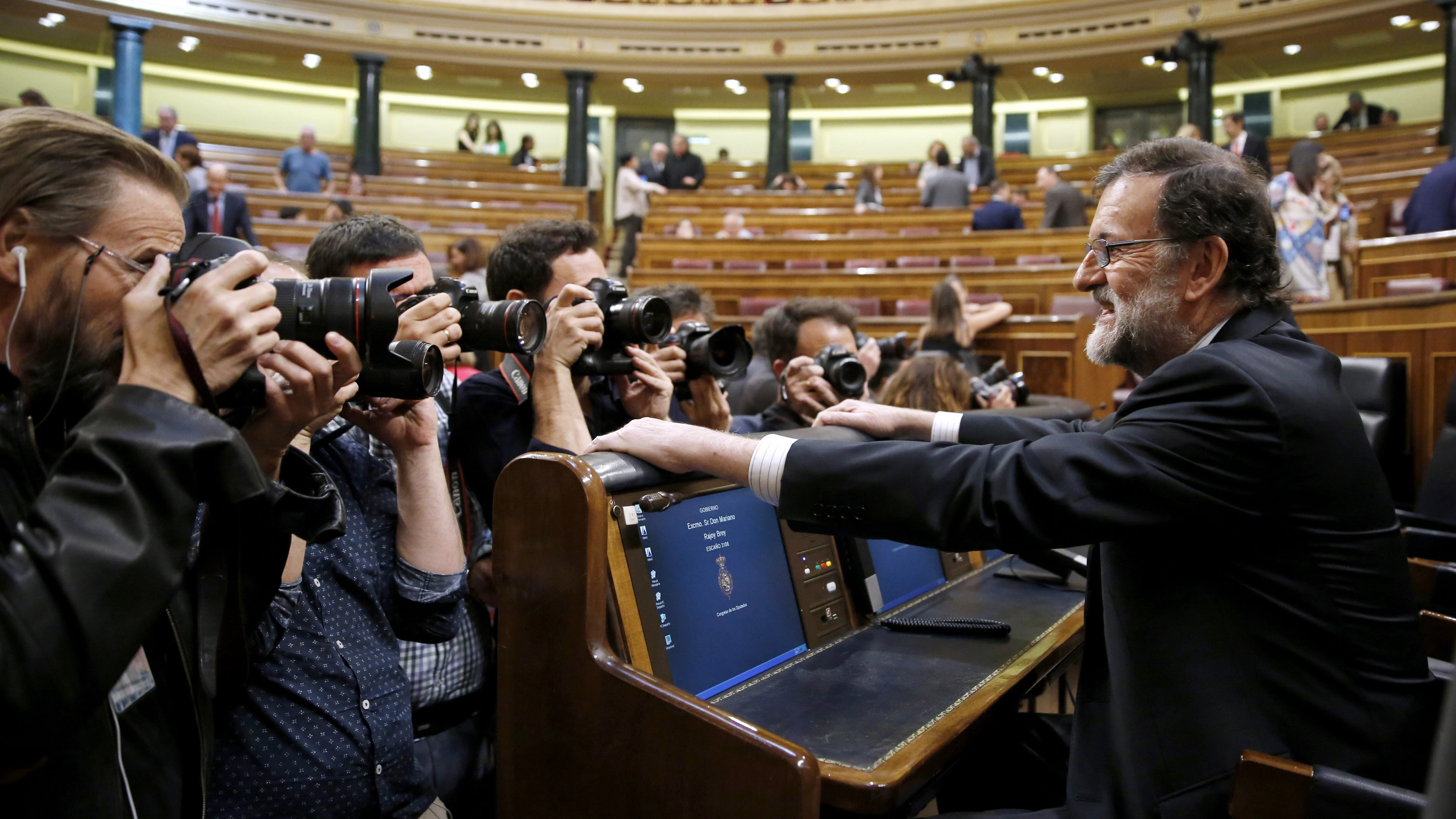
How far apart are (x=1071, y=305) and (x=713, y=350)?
177 inches

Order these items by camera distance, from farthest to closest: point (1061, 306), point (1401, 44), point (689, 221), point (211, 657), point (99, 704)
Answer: point (1401, 44) → point (689, 221) → point (1061, 306) → point (211, 657) → point (99, 704)

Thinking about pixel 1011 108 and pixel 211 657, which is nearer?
pixel 211 657

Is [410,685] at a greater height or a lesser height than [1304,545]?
lesser

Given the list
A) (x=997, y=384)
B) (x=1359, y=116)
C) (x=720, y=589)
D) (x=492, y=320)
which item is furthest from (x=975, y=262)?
(x=1359, y=116)

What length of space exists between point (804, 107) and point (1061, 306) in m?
9.07

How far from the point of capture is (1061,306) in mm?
5750

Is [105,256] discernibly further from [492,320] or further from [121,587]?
[492,320]

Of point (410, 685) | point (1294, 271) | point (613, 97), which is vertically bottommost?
point (410, 685)

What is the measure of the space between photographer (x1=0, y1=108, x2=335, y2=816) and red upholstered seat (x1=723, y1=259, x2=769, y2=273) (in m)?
6.46

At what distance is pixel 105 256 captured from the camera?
0.83m

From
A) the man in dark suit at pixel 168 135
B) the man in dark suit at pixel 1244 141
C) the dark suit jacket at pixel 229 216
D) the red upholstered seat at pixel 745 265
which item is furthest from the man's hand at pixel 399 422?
the man in dark suit at pixel 168 135

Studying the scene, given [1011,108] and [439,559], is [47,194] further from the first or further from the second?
[1011,108]

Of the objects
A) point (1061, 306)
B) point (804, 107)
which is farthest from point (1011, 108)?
point (1061, 306)

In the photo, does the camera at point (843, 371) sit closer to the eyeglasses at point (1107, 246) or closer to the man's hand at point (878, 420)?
the man's hand at point (878, 420)
